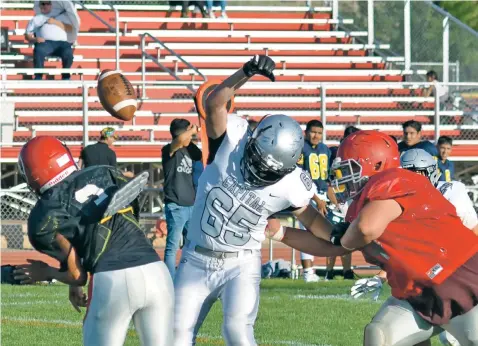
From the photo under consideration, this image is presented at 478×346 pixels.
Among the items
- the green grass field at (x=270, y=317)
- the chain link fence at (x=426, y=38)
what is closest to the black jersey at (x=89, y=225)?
the green grass field at (x=270, y=317)

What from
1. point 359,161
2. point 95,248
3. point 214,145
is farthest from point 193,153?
point 95,248

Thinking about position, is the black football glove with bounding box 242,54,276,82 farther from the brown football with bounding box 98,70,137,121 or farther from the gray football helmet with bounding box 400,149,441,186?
the brown football with bounding box 98,70,137,121

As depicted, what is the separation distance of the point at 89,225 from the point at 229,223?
94cm

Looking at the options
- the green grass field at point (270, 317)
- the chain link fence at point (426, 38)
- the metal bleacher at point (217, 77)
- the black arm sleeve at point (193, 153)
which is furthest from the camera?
the chain link fence at point (426, 38)

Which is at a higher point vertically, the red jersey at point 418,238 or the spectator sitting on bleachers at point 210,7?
the spectator sitting on bleachers at point 210,7

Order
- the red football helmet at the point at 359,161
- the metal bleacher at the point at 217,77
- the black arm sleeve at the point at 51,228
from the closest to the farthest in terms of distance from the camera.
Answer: the black arm sleeve at the point at 51,228 < the red football helmet at the point at 359,161 < the metal bleacher at the point at 217,77

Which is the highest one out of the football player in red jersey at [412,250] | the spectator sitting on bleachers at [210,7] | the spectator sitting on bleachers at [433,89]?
the spectator sitting on bleachers at [210,7]

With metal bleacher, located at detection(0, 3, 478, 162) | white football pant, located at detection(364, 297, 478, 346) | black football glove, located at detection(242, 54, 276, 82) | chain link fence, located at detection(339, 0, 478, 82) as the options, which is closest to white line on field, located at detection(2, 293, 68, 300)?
metal bleacher, located at detection(0, 3, 478, 162)

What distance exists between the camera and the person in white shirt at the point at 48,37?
17.6 meters

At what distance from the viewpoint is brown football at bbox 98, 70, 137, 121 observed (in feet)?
26.8

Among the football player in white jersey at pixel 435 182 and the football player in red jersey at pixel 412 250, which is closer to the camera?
the football player in red jersey at pixel 412 250

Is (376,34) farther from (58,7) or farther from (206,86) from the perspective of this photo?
(206,86)

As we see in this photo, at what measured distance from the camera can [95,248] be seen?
17.1ft

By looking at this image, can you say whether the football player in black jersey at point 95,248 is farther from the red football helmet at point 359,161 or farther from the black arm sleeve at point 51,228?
the red football helmet at point 359,161
